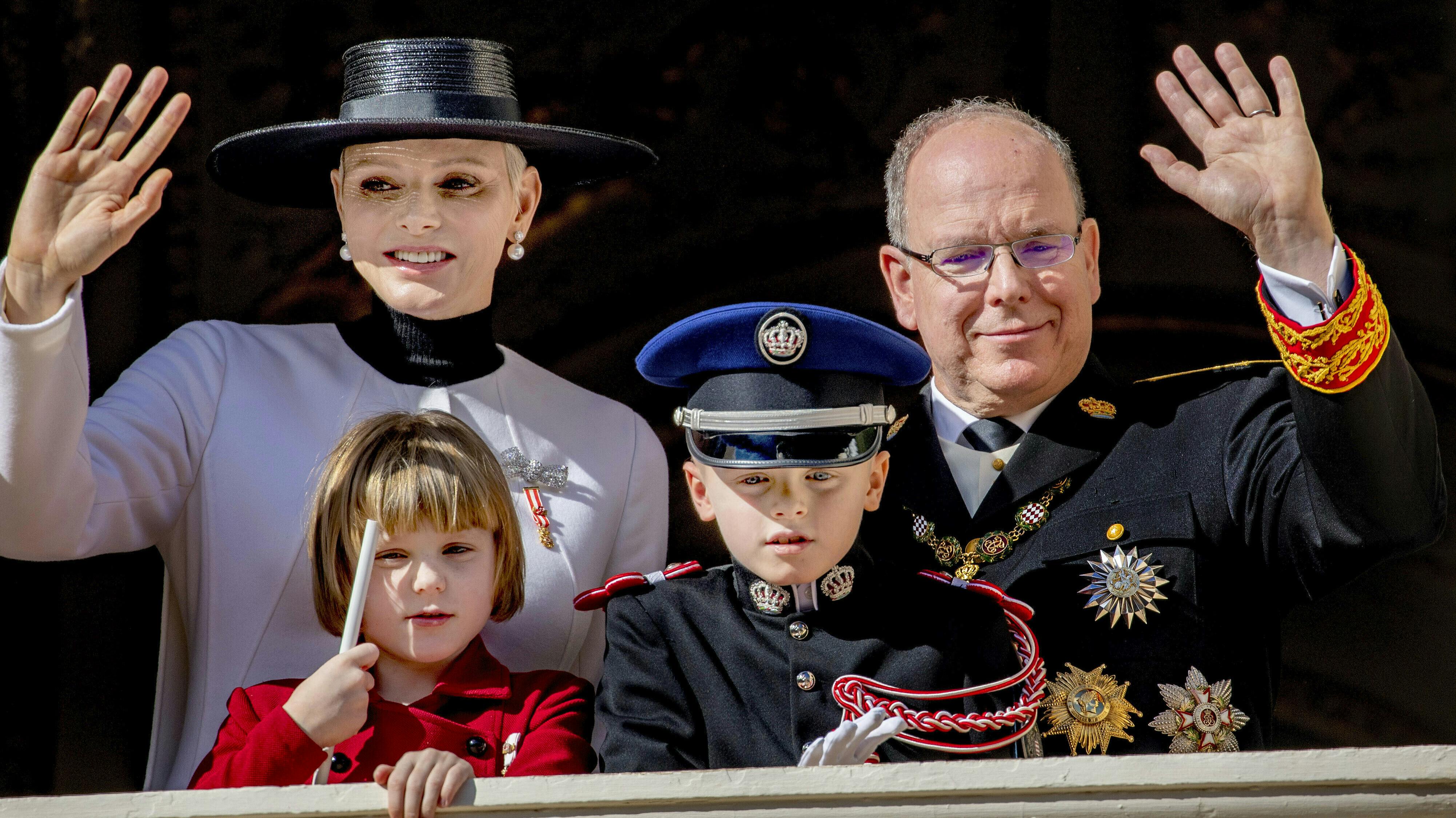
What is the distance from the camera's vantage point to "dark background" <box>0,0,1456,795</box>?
14.2 feet

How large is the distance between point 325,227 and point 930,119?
67.6 inches

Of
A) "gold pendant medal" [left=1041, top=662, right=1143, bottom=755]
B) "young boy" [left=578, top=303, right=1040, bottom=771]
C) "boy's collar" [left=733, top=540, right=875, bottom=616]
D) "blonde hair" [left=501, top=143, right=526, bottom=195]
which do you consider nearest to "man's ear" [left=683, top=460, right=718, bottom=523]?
"young boy" [left=578, top=303, right=1040, bottom=771]

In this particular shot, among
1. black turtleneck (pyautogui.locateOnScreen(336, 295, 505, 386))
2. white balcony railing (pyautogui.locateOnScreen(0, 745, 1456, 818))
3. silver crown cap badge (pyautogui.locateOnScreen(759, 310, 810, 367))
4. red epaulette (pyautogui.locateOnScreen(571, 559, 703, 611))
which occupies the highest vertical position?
black turtleneck (pyautogui.locateOnScreen(336, 295, 505, 386))

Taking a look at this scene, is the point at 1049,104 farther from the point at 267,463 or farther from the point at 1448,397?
the point at 267,463

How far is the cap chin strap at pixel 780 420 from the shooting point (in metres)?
2.74

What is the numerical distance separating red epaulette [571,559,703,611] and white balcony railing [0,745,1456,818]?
57cm

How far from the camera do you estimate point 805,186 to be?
15.0 feet

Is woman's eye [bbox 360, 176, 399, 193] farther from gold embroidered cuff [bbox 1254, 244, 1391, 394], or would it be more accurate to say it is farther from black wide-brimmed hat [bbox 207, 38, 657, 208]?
gold embroidered cuff [bbox 1254, 244, 1391, 394]

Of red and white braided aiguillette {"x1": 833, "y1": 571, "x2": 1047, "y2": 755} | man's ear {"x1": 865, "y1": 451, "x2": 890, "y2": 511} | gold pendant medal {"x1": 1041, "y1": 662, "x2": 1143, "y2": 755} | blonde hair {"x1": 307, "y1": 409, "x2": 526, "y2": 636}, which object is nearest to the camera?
red and white braided aiguillette {"x1": 833, "y1": 571, "x2": 1047, "y2": 755}

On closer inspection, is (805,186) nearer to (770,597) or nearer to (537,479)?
(537,479)

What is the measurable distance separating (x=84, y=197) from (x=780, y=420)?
1221 mm

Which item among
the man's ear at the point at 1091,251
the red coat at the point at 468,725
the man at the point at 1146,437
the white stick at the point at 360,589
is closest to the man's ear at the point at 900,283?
the man at the point at 1146,437

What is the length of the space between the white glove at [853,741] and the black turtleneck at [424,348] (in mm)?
1301

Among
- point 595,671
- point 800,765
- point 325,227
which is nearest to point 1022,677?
point 800,765
